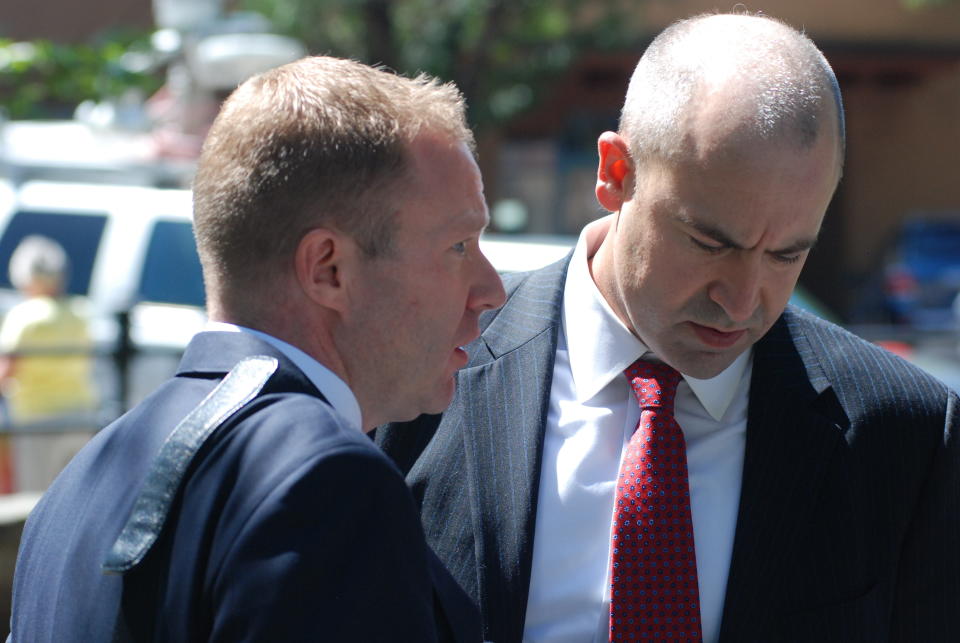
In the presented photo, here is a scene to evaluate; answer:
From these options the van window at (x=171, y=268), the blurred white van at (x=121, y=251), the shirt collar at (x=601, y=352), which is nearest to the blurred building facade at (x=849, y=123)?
the blurred white van at (x=121, y=251)

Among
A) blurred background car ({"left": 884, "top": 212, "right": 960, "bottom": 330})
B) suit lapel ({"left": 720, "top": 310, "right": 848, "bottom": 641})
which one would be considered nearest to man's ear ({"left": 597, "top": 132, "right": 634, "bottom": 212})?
suit lapel ({"left": 720, "top": 310, "right": 848, "bottom": 641})

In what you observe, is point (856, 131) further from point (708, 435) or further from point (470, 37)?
point (708, 435)

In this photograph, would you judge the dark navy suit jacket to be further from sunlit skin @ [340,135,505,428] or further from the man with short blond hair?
sunlit skin @ [340,135,505,428]

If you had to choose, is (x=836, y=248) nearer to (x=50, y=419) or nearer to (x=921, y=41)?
(x=921, y=41)

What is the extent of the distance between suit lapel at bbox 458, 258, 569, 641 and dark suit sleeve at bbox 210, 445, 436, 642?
0.68m

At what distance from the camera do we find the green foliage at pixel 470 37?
40.5 ft

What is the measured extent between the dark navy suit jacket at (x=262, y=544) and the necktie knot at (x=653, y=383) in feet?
2.52

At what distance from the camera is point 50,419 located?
6867 millimetres

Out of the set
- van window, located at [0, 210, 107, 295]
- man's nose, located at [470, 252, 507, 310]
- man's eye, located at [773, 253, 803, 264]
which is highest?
man's nose, located at [470, 252, 507, 310]

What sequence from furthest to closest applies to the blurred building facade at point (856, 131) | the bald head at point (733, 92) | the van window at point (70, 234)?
the blurred building facade at point (856, 131), the van window at point (70, 234), the bald head at point (733, 92)

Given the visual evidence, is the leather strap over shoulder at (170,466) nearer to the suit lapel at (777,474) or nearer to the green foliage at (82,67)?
the suit lapel at (777,474)

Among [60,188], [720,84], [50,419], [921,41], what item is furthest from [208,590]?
[921,41]

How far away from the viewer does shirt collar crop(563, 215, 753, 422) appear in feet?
7.05

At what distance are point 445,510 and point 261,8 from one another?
11.7m
